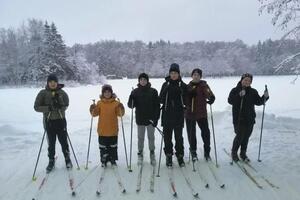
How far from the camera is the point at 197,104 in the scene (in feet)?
23.5

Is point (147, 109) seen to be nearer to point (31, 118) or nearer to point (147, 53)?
point (31, 118)

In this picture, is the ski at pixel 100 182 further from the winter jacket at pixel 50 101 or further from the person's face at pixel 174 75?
the person's face at pixel 174 75

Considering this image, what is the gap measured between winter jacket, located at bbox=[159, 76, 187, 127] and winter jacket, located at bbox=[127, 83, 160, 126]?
0.82 feet

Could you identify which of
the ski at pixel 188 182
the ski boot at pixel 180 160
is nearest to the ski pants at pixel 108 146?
the ski boot at pixel 180 160

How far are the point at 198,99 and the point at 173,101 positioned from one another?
645 mm

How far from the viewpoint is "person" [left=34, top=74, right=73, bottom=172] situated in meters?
6.86

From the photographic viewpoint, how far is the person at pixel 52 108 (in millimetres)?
6859

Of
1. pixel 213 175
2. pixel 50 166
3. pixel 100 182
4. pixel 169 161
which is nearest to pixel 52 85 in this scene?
pixel 50 166

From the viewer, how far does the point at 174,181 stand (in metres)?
6.07

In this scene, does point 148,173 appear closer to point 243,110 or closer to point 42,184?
point 42,184

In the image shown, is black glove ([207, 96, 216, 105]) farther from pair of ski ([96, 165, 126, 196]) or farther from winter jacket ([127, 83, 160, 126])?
pair of ski ([96, 165, 126, 196])

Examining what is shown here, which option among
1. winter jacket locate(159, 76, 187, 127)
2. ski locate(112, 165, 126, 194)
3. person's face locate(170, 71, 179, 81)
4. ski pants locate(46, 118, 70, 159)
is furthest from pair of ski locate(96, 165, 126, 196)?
person's face locate(170, 71, 179, 81)

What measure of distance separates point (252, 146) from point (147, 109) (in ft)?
10.3

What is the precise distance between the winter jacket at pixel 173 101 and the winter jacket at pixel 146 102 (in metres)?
0.25
